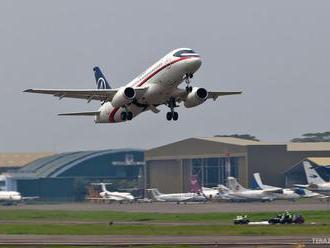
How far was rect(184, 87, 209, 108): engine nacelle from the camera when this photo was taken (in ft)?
290

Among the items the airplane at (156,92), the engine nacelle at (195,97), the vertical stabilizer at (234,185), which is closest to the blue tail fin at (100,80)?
the airplane at (156,92)

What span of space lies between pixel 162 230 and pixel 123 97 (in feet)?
82.2

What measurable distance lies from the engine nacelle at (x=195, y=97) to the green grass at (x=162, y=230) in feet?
61.9

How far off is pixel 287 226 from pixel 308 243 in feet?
90.7

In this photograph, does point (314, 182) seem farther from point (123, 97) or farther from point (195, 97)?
point (123, 97)

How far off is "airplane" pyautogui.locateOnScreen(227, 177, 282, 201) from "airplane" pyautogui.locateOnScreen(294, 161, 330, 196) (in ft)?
17.4

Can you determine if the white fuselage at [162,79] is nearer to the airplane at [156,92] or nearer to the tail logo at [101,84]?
the airplane at [156,92]

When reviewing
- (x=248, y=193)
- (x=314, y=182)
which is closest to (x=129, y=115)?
(x=248, y=193)

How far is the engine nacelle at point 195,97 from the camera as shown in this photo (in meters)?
88.4

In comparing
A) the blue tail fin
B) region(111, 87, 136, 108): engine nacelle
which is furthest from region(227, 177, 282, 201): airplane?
region(111, 87, 136, 108): engine nacelle

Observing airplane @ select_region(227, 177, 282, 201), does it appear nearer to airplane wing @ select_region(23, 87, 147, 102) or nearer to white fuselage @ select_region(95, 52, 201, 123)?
airplane wing @ select_region(23, 87, 147, 102)

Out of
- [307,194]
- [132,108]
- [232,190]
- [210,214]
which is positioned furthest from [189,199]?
[132,108]

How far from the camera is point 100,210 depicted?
167375mm

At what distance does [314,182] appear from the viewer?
191 meters
